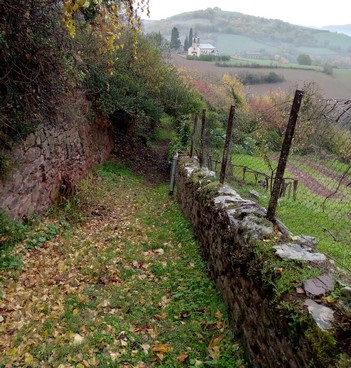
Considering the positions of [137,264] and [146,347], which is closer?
[146,347]

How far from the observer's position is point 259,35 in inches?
5438

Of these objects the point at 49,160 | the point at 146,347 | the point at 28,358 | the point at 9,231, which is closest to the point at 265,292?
the point at 146,347

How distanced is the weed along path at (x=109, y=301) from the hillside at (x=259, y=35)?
4842 inches

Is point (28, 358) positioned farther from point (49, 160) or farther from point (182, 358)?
point (49, 160)

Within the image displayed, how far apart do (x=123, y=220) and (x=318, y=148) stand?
492 centimetres

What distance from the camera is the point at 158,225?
298 inches

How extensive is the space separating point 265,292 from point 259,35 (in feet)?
503

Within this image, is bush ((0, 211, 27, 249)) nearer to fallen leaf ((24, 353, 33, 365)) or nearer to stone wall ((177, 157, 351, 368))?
fallen leaf ((24, 353, 33, 365))

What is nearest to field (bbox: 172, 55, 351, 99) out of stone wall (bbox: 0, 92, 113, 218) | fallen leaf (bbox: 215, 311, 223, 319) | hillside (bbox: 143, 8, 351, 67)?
stone wall (bbox: 0, 92, 113, 218)

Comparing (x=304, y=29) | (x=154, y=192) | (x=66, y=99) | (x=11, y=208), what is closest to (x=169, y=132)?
(x=154, y=192)

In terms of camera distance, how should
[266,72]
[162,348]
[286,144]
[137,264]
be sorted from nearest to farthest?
[162,348] → [286,144] → [137,264] → [266,72]

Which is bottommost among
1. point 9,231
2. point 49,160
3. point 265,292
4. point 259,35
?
point 9,231

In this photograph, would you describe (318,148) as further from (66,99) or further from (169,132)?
(169,132)

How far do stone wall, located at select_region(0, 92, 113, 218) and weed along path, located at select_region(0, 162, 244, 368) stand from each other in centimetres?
60
